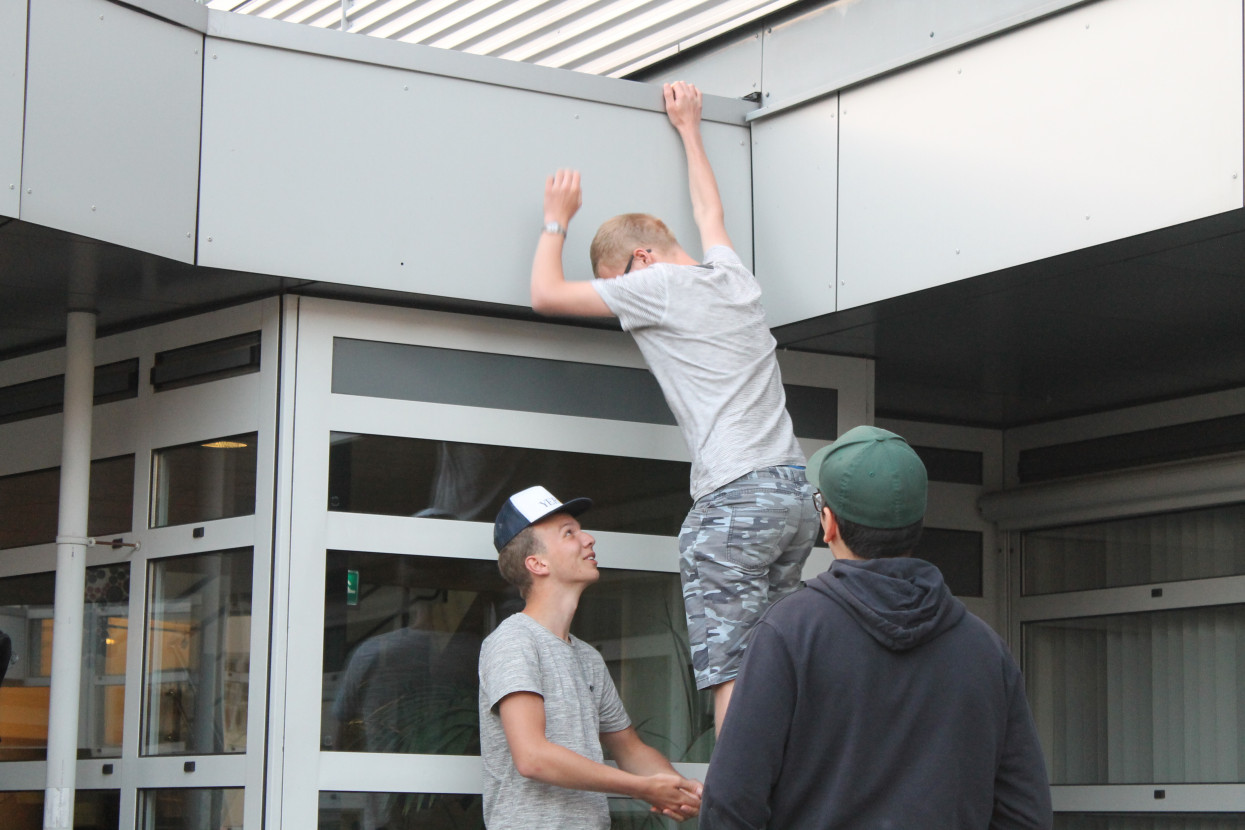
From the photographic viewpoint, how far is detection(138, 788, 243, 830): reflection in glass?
4219mm

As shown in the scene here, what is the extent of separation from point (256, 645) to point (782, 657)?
2.28 metres

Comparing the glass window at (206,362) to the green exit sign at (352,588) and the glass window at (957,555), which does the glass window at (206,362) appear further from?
the glass window at (957,555)

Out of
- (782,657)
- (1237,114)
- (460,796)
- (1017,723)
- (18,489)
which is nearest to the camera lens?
(782,657)

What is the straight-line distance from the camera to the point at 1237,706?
19.6 feet

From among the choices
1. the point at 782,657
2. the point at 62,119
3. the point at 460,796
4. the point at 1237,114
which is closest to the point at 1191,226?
the point at 1237,114

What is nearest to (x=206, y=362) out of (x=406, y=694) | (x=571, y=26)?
(x=406, y=694)

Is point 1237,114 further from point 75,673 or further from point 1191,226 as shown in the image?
point 75,673

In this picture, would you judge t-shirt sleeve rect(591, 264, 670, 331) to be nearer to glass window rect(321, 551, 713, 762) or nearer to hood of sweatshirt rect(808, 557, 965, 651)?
glass window rect(321, 551, 713, 762)

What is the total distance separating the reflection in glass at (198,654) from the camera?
4328 millimetres

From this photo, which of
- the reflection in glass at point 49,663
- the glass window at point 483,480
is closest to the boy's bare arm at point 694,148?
the glass window at point 483,480

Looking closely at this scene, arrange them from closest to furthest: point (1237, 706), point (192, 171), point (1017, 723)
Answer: point (1017, 723)
point (192, 171)
point (1237, 706)

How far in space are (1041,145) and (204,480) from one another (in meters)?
2.60

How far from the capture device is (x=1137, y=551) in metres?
6.37

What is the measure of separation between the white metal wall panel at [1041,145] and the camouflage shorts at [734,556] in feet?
2.67
